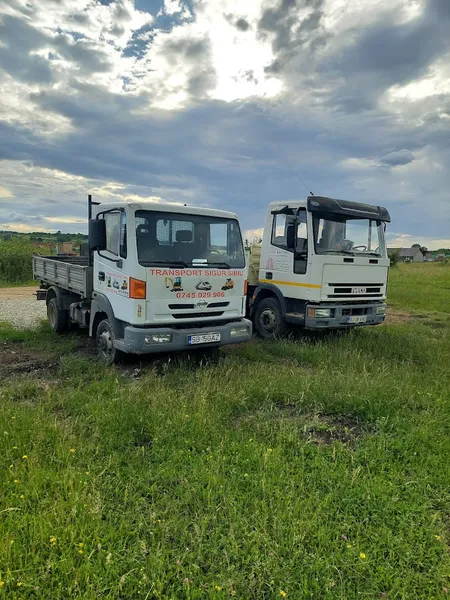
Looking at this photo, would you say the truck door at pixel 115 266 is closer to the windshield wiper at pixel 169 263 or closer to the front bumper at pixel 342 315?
the windshield wiper at pixel 169 263

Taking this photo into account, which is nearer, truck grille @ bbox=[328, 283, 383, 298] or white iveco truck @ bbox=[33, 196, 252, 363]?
white iveco truck @ bbox=[33, 196, 252, 363]

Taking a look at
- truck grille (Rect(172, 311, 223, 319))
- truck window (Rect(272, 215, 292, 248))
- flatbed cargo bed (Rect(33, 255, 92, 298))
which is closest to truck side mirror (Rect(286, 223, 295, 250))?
truck window (Rect(272, 215, 292, 248))

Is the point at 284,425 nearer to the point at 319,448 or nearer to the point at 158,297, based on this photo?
the point at 319,448

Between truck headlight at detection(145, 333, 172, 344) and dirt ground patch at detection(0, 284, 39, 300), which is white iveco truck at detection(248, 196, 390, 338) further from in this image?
dirt ground patch at detection(0, 284, 39, 300)

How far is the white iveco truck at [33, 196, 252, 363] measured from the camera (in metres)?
5.70

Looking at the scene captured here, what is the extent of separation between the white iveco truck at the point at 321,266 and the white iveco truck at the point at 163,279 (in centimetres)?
171

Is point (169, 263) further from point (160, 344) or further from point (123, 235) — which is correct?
point (160, 344)

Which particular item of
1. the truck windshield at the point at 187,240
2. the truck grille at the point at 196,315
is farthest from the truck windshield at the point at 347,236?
the truck grille at the point at 196,315

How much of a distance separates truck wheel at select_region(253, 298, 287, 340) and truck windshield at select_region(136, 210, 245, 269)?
226 centimetres

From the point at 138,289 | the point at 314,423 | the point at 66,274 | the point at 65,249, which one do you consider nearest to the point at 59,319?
the point at 66,274

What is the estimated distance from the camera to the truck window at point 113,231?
19.7 feet

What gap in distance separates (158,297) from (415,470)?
11.9 feet

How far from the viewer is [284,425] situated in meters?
4.18

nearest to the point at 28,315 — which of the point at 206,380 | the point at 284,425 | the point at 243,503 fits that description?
the point at 206,380
